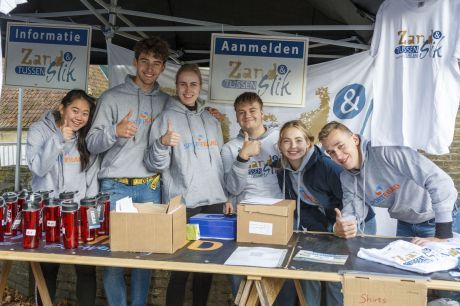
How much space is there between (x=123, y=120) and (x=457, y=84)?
1.89m

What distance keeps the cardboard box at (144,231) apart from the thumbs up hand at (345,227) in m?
0.91

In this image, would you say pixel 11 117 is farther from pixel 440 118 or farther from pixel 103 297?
pixel 440 118

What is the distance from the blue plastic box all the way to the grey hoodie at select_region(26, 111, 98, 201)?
2.56ft

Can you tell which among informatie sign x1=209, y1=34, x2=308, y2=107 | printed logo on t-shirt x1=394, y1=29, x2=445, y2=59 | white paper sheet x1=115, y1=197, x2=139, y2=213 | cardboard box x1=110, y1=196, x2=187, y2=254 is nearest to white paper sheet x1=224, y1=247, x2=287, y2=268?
cardboard box x1=110, y1=196, x2=187, y2=254

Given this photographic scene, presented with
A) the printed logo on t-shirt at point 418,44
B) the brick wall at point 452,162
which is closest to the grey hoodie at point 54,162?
the printed logo on t-shirt at point 418,44

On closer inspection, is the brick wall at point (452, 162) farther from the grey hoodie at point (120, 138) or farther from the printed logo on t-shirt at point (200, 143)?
the grey hoodie at point (120, 138)

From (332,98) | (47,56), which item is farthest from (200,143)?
Result: (47,56)

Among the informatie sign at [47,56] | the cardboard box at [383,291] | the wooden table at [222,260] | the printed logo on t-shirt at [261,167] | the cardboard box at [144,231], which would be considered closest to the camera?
the cardboard box at [383,291]

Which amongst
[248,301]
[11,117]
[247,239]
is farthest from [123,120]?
[11,117]

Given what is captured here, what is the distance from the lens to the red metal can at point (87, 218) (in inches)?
93.7

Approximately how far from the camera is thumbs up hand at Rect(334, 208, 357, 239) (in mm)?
2555

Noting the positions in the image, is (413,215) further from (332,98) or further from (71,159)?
(71,159)

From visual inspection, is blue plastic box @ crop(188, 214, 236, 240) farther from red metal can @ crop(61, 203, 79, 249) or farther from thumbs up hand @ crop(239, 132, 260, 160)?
red metal can @ crop(61, 203, 79, 249)

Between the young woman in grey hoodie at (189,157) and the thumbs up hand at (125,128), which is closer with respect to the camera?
the thumbs up hand at (125,128)
